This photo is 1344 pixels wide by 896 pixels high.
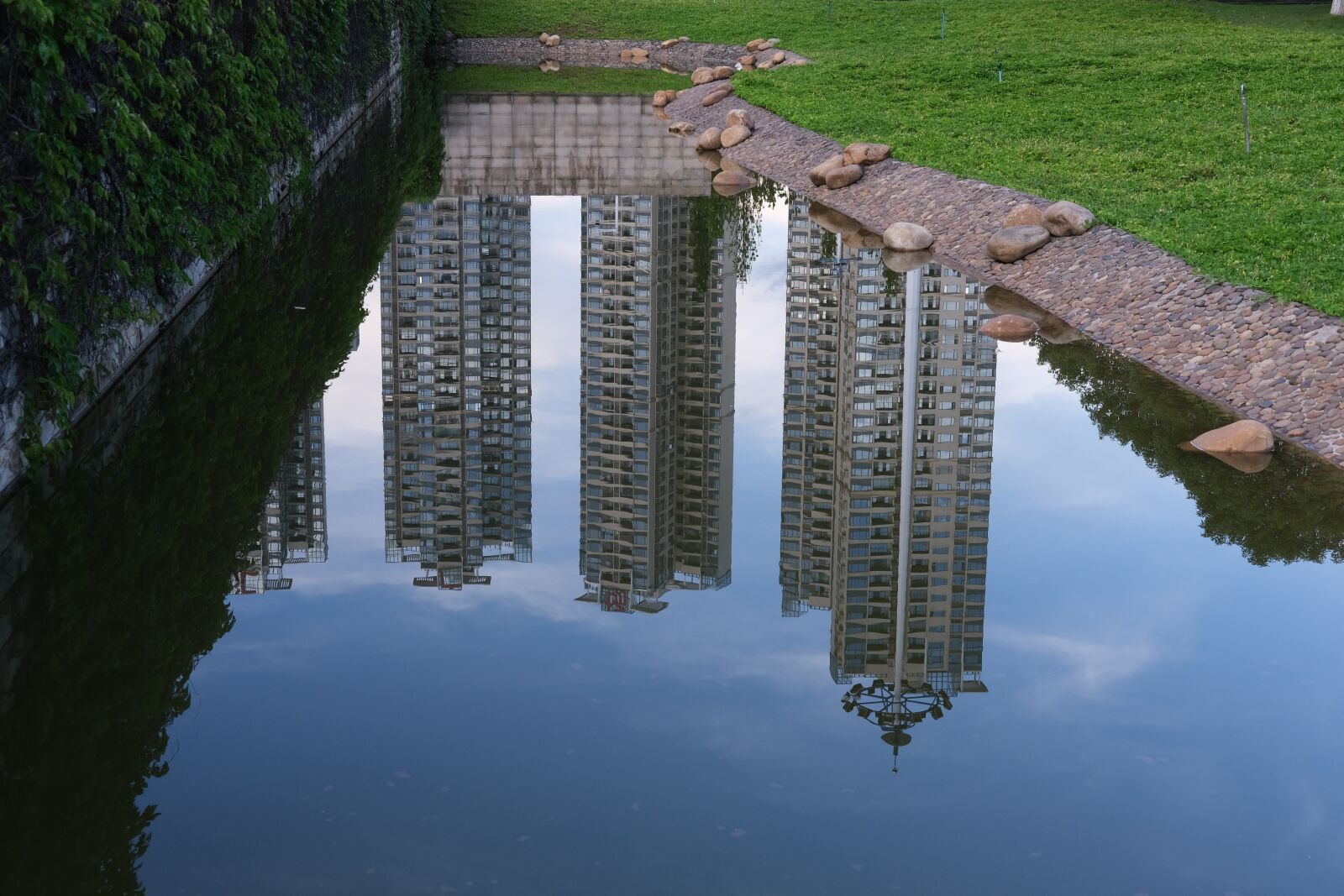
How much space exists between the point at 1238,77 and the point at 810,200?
9.66 m

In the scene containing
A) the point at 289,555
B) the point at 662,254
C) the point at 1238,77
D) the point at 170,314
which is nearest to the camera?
the point at 289,555

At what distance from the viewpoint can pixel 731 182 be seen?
2531 cm

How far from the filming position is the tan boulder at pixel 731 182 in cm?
2453

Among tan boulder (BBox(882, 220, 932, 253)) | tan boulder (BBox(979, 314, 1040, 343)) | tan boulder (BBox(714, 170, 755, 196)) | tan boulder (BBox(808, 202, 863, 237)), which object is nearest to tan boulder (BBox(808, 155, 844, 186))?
tan boulder (BBox(808, 202, 863, 237))

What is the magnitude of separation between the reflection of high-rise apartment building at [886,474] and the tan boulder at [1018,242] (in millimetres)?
572

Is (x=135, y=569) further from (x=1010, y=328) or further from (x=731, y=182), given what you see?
(x=731, y=182)

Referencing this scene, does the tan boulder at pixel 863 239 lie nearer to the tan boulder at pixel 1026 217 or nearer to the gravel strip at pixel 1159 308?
the gravel strip at pixel 1159 308

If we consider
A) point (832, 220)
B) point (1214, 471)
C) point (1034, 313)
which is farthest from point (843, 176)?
point (1214, 471)

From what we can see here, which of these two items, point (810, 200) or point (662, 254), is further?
point (810, 200)

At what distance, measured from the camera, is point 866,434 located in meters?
12.3

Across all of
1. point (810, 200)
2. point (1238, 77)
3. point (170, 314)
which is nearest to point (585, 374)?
point (170, 314)

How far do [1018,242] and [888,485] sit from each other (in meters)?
7.21

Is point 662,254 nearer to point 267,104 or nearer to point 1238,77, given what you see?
point 267,104

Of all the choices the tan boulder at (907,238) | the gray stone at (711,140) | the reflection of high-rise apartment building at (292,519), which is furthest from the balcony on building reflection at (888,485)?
the gray stone at (711,140)
